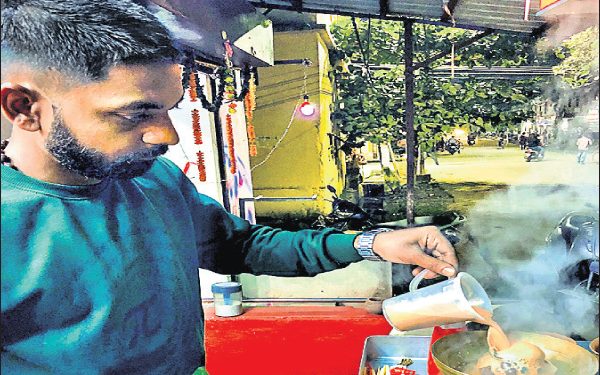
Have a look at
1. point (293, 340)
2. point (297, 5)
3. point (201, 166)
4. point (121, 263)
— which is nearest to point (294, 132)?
point (201, 166)

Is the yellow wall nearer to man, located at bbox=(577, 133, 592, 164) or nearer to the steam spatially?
the steam

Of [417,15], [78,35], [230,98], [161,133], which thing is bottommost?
[161,133]

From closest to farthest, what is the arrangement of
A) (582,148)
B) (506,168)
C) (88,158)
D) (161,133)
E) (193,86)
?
(88,158) → (161,133) → (193,86) → (582,148) → (506,168)

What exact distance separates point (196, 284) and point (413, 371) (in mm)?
919

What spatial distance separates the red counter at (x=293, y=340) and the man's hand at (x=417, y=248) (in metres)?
0.37

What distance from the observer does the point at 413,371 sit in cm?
193

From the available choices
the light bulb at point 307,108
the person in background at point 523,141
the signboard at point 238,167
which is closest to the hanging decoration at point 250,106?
the signboard at point 238,167

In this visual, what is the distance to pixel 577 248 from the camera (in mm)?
1944

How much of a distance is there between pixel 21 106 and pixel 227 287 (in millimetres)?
1046

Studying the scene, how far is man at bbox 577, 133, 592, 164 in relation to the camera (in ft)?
6.21

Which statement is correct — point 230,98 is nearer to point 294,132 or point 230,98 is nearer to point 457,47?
point 294,132

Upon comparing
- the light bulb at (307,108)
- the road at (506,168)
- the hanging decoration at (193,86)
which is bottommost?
the road at (506,168)

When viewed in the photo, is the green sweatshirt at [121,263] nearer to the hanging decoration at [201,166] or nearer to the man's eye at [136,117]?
the hanging decoration at [201,166]

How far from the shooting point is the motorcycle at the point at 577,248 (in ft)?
6.25
